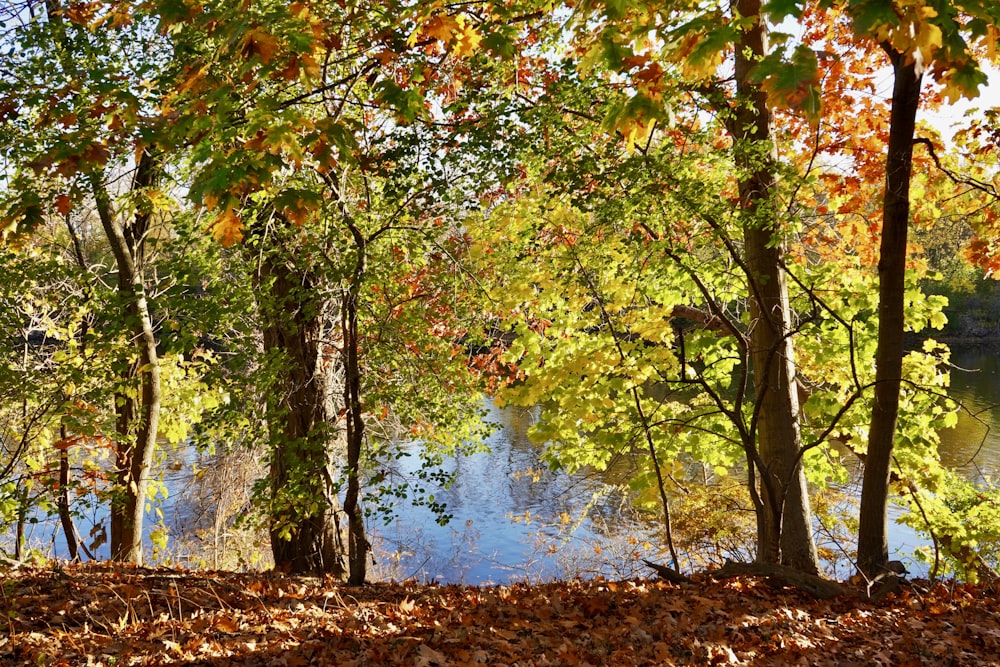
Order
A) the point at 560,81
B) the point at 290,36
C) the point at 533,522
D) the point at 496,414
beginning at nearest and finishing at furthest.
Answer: the point at 290,36, the point at 560,81, the point at 533,522, the point at 496,414

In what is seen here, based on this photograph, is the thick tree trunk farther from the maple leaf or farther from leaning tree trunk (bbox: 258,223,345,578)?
the maple leaf

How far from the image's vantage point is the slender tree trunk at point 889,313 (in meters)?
5.43

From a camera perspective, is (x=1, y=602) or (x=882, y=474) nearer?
(x=1, y=602)

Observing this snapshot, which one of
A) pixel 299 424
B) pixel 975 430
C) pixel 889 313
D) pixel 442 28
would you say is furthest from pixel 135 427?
pixel 975 430

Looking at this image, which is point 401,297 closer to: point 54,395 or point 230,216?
point 230,216

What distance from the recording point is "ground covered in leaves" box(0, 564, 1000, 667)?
146 inches

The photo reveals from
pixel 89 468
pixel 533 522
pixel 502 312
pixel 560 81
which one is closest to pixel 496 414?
pixel 533 522

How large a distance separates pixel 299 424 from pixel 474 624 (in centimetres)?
268

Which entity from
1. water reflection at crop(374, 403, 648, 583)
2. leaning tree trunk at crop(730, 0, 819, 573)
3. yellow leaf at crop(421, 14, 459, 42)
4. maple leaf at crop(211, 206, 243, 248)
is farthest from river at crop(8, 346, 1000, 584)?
maple leaf at crop(211, 206, 243, 248)

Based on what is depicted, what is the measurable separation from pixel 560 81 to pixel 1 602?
16.9ft

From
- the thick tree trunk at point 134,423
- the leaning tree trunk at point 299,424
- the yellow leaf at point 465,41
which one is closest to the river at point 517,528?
the thick tree trunk at point 134,423

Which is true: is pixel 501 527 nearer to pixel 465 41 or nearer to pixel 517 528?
pixel 517 528

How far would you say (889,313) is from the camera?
18.3 feet

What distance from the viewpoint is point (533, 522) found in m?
14.3
